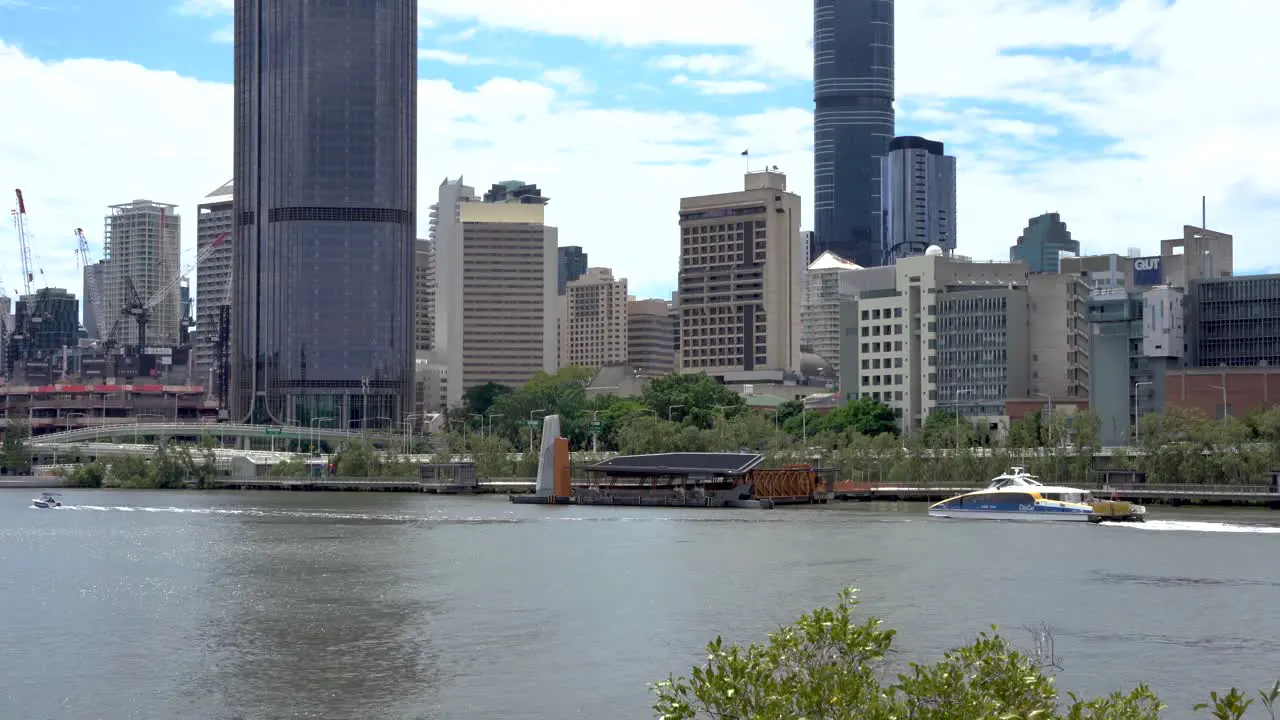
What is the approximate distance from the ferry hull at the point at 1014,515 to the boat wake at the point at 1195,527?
4151 millimetres

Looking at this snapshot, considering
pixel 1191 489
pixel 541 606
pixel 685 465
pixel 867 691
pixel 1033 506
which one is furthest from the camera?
pixel 685 465

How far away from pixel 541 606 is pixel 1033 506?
79.5m

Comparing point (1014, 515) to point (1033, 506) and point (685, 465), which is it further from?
point (685, 465)

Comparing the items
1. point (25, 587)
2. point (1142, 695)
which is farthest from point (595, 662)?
point (25, 587)

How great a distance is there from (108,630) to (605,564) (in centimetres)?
3600

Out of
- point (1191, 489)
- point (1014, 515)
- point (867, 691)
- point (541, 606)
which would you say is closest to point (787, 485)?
point (1014, 515)

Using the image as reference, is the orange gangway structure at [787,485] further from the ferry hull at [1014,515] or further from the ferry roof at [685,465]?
the ferry hull at [1014,515]

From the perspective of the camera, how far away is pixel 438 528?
136500mm

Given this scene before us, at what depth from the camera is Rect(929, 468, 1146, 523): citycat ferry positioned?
141m

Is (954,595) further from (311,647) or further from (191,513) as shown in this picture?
Result: (191,513)

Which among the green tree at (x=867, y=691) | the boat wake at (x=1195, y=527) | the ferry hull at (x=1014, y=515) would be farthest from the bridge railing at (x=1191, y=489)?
the green tree at (x=867, y=691)

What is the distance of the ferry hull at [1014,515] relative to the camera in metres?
142

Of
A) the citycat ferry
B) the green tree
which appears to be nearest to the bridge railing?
the citycat ferry

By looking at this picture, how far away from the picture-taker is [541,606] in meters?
76.7
